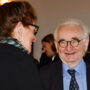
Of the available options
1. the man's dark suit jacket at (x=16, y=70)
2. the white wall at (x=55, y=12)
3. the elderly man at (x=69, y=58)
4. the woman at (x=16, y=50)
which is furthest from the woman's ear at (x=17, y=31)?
the white wall at (x=55, y=12)

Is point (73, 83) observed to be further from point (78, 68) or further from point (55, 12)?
point (55, 12)

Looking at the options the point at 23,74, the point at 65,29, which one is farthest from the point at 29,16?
the point at 65,29

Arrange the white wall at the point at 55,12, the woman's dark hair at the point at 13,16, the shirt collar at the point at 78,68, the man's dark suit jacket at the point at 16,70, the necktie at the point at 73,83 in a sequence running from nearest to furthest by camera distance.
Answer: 1. the man's dark suit jacket at the point at 16,70
2. the woman's dark hair at the point at 13,16
3. the necktie at the point at 73,83
4. the shirt collar at the point at 78,68
5. the white wall at the point at 55,12

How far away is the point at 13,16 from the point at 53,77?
95 centimetres

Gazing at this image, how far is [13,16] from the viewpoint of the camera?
1.59 meters

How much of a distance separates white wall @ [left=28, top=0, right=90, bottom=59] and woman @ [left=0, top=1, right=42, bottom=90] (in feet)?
16.1

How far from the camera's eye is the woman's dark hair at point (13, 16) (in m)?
1.58

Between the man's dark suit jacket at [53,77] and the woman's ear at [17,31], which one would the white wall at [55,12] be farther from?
the woman's ear at [17,31]

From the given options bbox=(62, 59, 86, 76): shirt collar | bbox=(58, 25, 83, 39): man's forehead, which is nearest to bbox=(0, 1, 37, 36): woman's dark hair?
bbox=(58, 25, 83, 39): man's forehead

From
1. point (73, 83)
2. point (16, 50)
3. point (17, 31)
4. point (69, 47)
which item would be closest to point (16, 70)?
point (16, 50)

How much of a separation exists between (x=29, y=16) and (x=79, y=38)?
846mm

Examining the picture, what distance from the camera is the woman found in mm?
1333

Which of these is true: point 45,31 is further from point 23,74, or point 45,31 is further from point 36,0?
point 23,74

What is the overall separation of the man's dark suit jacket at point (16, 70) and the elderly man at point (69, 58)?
91 cm
